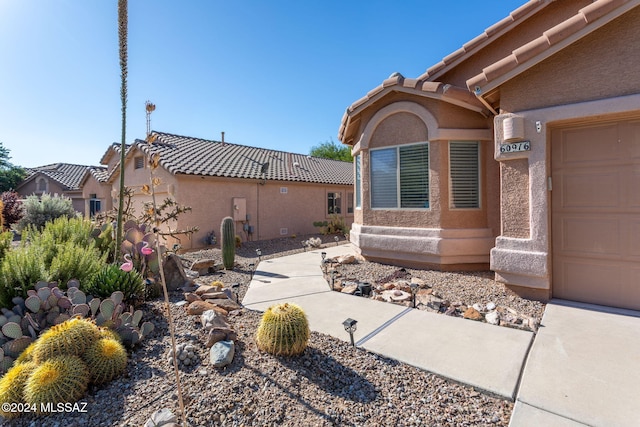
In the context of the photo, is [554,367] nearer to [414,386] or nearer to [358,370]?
[414,386]

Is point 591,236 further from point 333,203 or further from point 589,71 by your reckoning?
point 333,203

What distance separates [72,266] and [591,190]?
8.49 meters

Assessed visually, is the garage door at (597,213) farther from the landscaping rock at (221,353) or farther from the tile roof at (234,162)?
the tile roof at (234,162)

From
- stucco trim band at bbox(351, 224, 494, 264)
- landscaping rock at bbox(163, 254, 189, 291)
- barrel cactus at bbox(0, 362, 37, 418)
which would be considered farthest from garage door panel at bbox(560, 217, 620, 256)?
barrel cactus at bbox(0, 362, 37, 418)

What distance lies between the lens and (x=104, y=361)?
10.0 ft

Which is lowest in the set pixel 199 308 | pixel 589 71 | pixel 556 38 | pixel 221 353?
pixel 221 353

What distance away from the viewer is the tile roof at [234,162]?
1461cm

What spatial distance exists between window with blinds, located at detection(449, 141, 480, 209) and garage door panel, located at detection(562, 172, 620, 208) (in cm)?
213

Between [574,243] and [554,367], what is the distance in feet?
9.43

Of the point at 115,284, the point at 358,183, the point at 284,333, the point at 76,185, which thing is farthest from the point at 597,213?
the point at 76,185

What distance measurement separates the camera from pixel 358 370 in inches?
127

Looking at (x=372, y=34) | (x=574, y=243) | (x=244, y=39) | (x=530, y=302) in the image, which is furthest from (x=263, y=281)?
(x=372, y=34)

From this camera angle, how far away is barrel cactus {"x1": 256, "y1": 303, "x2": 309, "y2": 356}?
3359mm

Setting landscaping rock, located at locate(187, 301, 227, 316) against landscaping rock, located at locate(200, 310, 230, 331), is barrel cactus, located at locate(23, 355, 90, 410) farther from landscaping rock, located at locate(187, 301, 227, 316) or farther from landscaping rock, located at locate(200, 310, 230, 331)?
landscaping rock, located at locate(187, 301, 227, 316)
